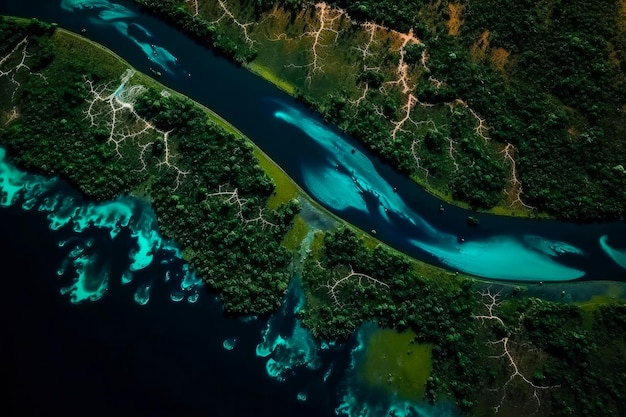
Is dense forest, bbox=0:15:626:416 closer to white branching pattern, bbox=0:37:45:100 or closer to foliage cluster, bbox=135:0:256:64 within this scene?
white branching pattern, bbox=0:37:45:100

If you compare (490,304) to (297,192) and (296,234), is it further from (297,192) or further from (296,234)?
(297,192)

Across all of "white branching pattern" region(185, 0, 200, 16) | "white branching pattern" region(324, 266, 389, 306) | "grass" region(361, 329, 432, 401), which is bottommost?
"grass" region(361, 329, 432, 401)

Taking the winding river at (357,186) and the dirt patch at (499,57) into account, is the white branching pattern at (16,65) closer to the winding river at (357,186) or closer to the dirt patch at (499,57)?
the winding river at (357,186)

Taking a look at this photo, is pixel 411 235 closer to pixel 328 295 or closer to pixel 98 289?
pixel 328 295

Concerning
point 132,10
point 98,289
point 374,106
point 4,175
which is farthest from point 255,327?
point 132,10

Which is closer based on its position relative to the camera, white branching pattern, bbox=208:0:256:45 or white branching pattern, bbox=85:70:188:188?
white branching pattern, bbox=85:70:188:188

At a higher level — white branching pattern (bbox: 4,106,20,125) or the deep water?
white branching pattern (bbox: 4,106,20,125)

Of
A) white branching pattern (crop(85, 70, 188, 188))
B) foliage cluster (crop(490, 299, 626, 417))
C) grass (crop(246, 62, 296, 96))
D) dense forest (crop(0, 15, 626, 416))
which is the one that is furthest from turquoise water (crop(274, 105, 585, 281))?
white branching pattern (crop(85, 70, 188, 188))

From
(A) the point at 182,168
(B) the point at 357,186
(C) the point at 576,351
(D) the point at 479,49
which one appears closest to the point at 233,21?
(A) the point at 182,168
